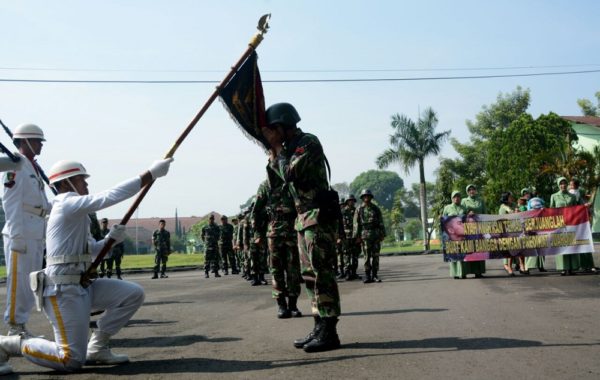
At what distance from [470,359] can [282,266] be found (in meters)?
4.71

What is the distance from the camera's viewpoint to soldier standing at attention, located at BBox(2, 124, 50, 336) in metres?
6.20

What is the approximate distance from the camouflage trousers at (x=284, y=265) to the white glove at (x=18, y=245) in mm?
3690

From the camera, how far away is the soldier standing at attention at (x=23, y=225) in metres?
6.20

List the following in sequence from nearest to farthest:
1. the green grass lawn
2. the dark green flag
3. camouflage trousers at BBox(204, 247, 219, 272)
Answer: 1. the dark green flag
2. camouflage trousers at BBox(204, 247, 219, 272)
3. the green grass lawn

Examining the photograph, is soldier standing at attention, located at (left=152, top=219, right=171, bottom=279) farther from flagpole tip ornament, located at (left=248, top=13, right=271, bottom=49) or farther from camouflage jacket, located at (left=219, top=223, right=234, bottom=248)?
flagpole tip ornament, located at (left=248, top=13, right=271, bottom=49)

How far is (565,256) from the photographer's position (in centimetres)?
1434

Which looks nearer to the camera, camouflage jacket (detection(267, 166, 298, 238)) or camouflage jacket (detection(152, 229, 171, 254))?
camouflage jacket (detection(267, 166, 298, 238))

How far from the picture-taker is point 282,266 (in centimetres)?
944

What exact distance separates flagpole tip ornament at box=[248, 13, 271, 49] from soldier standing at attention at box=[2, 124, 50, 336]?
260cm

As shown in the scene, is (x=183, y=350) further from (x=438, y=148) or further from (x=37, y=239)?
(x=438, y=148)

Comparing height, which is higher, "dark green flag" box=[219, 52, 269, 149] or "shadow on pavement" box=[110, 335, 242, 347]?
"dark green flag" box=[219, 52, 269, 149]

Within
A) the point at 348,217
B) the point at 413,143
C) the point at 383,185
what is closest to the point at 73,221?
the point at 348,217

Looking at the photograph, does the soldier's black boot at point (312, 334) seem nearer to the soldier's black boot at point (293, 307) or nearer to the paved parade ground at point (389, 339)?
the paved parade ground at point (389, 339)

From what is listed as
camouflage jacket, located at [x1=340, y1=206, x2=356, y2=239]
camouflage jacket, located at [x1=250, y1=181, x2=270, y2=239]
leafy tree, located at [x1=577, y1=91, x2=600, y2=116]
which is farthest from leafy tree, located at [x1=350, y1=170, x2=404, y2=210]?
camouflage jacket, located at [x1=250, y1=181, x2=270, y2=239]
